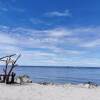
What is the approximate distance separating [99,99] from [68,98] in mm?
2286

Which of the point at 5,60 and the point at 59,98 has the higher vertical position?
the point at 5,60

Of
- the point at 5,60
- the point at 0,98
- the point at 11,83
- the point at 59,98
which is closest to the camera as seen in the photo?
the point at 0,98

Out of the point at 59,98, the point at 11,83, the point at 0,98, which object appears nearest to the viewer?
the point at 0,98

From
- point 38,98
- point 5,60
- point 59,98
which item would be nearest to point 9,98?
point 38,98

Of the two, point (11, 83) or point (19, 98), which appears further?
point (11, 83)

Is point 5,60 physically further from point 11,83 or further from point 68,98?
point 68,98

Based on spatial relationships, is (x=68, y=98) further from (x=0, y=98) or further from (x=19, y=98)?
(x=0, y=98)

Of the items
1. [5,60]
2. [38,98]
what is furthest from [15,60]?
[38,98]

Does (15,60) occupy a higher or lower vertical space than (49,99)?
higher

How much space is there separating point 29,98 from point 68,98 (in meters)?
2.94

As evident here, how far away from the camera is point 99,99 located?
801 inches

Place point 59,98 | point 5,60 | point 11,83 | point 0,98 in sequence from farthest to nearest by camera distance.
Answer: point 5,60, point 11,83, point 59,98, point 0,98

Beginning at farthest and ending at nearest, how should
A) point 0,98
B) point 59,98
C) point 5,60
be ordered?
point 5,60 < point 59,98 < point 0,98

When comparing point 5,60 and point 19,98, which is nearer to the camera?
point 19,98
